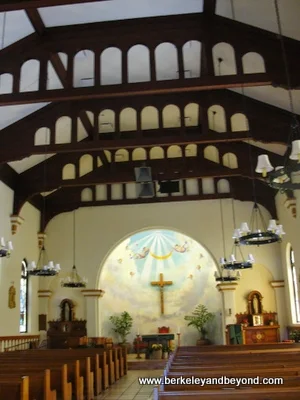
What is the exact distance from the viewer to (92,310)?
16.6 meters

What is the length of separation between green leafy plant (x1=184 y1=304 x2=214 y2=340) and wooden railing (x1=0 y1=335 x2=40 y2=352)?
636 cm

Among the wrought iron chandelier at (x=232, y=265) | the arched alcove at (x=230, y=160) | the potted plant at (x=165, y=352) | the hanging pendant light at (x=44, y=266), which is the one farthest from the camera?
the potted plant at (x=165, y=352)

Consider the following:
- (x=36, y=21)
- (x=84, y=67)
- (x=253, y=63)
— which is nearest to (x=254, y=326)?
(x=253, y=63)

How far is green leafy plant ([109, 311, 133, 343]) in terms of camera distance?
18873mm

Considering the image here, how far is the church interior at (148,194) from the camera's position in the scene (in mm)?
7910

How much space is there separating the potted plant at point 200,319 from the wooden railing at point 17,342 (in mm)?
6372

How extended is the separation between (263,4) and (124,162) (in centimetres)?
935

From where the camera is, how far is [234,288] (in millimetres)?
16516

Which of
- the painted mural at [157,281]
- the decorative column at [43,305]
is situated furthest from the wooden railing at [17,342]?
the painted mural at [157,281]

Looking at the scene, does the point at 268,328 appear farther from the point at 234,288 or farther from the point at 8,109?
the point at 8,109

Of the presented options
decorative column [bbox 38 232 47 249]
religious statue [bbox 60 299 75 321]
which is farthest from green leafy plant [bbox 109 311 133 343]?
decorative column [bbox 38 232 47 249]

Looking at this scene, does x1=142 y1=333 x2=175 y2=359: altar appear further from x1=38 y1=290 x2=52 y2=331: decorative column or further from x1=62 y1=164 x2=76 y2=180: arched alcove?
x1=62 y1=164 x2=76 y2=180: arched alcove

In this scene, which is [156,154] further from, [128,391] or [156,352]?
[128,391]

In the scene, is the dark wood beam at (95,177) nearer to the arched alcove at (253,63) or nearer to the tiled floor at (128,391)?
the arched alcove at (253,63)
